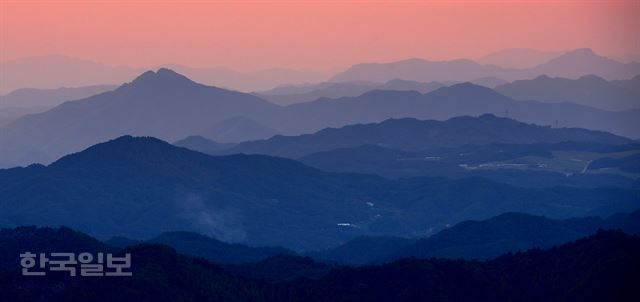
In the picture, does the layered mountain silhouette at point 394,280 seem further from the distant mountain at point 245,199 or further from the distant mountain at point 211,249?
the distant mountain at point 245,199

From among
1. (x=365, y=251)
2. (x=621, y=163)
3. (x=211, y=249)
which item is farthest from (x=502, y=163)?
(x=211, y=249)

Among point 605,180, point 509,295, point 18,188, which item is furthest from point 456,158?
point 509,295

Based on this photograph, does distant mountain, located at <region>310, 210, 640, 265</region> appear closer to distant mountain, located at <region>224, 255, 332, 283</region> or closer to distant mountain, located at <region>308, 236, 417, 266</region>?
distant mountain, located at <region>308, 236, 417, 266</region>

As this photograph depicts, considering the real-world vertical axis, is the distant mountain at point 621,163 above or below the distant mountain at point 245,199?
above

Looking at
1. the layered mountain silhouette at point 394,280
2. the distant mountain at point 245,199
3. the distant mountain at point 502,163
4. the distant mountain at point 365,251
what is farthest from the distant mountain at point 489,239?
the distant mountain at point 502,163

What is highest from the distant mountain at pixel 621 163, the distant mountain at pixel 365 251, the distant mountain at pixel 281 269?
the distant mountain at pixel 621 163
